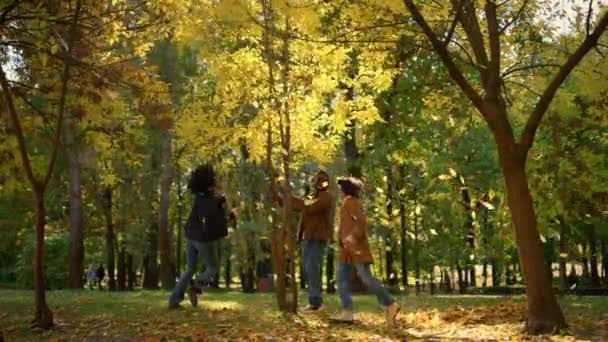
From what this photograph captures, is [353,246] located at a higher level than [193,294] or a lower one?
higher

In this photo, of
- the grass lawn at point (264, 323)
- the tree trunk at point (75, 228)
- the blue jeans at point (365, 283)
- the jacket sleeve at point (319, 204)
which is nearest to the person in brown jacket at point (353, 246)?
the blue jeans at point (365, 283)

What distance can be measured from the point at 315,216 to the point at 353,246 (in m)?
1.16

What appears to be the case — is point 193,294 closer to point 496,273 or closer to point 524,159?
point 524,159

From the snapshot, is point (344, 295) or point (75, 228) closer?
point (344, 295)

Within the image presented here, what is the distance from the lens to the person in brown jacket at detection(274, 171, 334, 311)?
9.70 m

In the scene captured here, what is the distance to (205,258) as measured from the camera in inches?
386

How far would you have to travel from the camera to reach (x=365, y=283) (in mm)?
8820

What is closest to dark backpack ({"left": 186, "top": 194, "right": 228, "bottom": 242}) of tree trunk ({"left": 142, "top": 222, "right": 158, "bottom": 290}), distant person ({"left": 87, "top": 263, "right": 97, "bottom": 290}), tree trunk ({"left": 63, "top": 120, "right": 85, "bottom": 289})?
tree trunk ({"left": 63, "top": 120, "right": 85, "bottom": 289})

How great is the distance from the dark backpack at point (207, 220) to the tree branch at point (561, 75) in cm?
403

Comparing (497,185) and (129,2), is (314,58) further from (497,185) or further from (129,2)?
(497,185)

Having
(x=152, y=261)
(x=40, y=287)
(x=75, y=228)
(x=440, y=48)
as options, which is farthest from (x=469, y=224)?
(x=40, y=287)

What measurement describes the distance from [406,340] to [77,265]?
18.1 meters

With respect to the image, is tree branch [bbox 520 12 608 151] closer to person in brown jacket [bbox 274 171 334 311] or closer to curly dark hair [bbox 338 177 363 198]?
curly dark hair [bbox 338 177 363 198]

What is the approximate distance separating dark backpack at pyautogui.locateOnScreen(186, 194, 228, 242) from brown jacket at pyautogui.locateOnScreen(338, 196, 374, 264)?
1792mm
